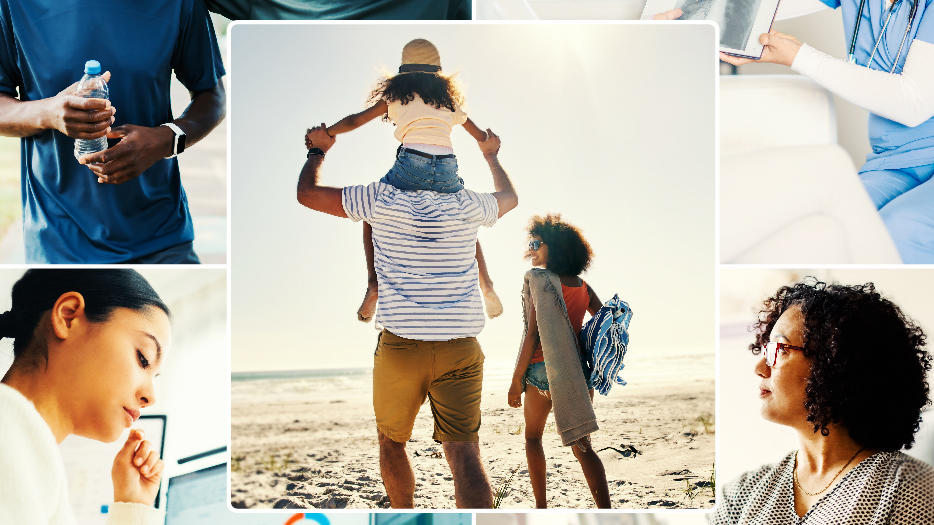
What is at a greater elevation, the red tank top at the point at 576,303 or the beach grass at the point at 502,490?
the red tank top at the point at 576,303

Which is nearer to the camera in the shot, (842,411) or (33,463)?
(842,411)

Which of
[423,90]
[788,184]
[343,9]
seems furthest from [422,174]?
[788,184]

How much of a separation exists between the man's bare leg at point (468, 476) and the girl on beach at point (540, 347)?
0.14 meters

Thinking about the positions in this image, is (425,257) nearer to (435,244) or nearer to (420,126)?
(435,244)

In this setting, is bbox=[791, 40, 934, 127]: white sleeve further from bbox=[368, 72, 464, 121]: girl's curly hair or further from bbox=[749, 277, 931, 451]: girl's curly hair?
bbox=[368, 72, 464, 121]: girl's curly hair

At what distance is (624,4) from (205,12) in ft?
4.01

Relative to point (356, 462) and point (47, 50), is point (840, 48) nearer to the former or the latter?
point (356, 462)

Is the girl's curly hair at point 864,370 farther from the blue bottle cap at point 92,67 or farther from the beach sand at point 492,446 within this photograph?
the blue bottle cap at point 92,67

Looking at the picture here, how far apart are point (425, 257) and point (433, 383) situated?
1.16ft

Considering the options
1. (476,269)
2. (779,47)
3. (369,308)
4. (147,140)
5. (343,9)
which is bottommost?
(369,308)

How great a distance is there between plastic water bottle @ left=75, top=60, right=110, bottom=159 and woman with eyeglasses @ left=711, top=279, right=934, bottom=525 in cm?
196

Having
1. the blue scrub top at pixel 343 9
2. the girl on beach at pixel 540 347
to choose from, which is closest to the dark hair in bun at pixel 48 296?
the blue scrub top at pixel 343 9

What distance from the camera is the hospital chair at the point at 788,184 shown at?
2.26 meters

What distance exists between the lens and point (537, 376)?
226 cm
